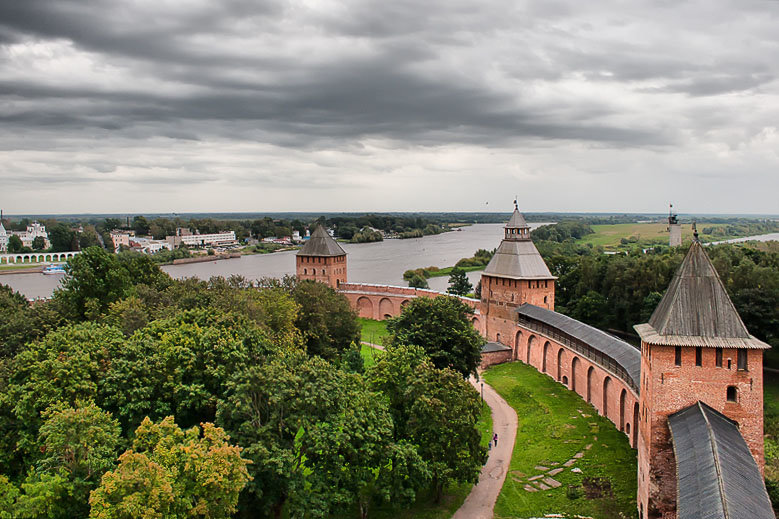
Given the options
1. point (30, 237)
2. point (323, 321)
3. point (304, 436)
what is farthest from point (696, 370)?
point (30, 237)

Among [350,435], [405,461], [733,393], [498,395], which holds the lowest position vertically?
[498,395]

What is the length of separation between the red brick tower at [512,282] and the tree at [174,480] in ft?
87.3

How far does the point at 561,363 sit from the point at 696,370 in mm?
15699

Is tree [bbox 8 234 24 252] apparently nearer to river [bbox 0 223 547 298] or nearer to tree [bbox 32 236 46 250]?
tree [bbox 32 236 46 250]

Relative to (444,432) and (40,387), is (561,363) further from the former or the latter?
(40,387)

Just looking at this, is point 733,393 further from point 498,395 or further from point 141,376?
point 141,376

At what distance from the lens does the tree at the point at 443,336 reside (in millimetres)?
28156

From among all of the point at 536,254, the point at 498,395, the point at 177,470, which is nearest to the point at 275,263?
the point at 536,254

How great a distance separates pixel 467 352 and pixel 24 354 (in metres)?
18.9

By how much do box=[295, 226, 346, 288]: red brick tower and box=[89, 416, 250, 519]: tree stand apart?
126 ft

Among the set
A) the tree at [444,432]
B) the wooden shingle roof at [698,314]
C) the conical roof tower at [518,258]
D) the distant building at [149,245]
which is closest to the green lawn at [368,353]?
the conical roof tower at [518,258]

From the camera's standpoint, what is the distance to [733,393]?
15.9 m

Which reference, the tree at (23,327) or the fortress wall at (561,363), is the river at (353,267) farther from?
the tree at (23,327)

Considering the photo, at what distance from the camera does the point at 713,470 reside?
12.6 metres
